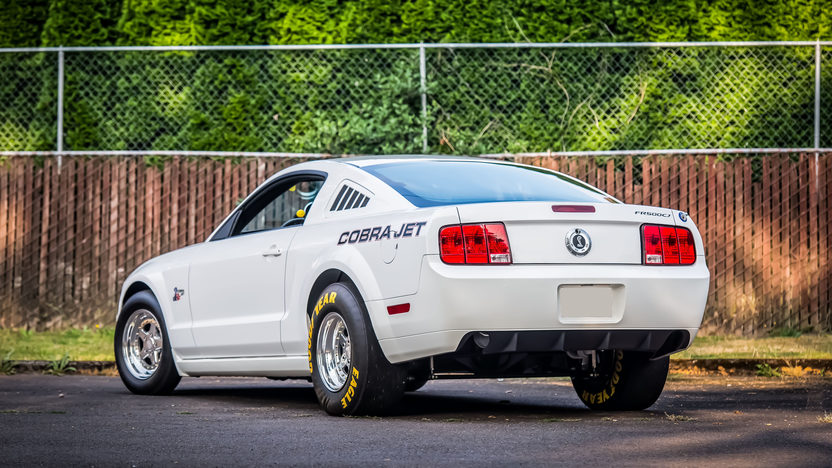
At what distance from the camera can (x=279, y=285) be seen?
302 inches

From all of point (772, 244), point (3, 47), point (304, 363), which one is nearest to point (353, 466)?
point (304, 363)

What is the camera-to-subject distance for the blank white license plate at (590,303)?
21.4 ft

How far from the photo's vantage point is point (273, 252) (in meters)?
7.73

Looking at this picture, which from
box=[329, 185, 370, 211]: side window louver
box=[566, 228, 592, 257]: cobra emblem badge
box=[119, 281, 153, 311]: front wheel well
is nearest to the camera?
box=[566, 228, 592, 257]: cobra emblem badge

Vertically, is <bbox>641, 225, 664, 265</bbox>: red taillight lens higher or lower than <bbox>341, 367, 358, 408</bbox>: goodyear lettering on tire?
higher

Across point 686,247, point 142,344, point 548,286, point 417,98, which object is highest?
point 417,98

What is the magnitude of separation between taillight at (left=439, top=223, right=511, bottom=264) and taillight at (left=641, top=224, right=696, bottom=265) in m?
0.83

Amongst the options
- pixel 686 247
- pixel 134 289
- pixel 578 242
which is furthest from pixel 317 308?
pixel 134 289

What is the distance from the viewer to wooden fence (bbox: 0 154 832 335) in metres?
13.4

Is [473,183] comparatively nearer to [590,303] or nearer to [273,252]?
[590,303]

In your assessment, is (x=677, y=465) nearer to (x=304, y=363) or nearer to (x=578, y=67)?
(x=304, y=363)

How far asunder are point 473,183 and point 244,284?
1680mm

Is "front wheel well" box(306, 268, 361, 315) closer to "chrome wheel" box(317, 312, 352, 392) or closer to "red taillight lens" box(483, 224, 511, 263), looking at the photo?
"chrome wheel" box(317, 312, 352, 392)

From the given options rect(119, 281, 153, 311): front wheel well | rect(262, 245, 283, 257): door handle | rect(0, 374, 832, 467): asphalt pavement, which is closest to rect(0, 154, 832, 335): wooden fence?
rect(0, 374, 832, 467): asphalt pavement
